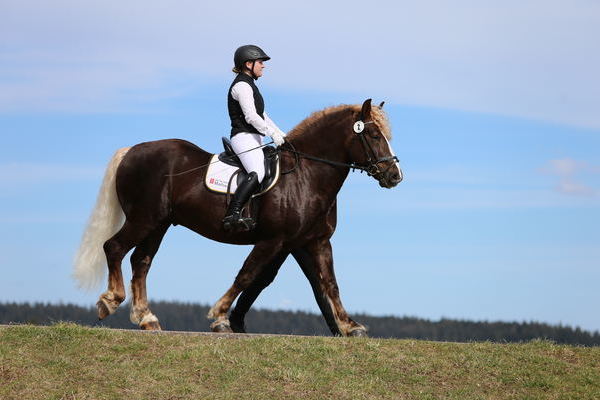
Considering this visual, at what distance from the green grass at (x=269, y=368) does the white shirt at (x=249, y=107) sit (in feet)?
Result: 10.1

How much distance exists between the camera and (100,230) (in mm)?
14461

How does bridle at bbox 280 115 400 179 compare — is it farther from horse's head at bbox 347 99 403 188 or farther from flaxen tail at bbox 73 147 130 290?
flaxen tail at bbox 73 147 130 290

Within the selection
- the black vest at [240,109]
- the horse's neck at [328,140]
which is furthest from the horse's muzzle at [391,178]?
the black vest at [240,109]

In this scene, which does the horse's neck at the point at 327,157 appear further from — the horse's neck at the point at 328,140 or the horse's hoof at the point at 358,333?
the horse's hoof at the point at 358,333

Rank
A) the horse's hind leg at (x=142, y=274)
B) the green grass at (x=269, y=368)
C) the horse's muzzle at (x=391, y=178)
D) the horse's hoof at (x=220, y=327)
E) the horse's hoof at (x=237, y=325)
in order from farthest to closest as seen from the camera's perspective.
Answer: the horse's hoof at (x=237, y=325), the horse's hind leg at (x=142, y=274), the horse's hoof at (x=220, y=327), the horse's muzzle at (x=391, y=178), the green grass at (x=269, y=368)

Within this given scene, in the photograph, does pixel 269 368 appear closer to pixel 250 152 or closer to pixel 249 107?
pixel 250 152

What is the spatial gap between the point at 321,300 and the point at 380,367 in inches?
Answer: 90.5

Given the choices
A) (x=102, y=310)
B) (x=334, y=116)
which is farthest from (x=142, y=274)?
(x=334, y=116)

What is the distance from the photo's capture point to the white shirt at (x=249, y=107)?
13.2 meters

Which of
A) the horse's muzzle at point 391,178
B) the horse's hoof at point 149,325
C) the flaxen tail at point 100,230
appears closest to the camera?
the horse's muzzle at point 391,178

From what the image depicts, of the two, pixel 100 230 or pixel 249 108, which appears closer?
pixel 249 108

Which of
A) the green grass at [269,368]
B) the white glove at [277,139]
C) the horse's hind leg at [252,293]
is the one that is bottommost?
the green grass at [269,368]

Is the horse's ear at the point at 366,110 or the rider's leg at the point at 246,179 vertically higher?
the horse's ear at the point at 366,110

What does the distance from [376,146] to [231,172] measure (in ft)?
7.19
